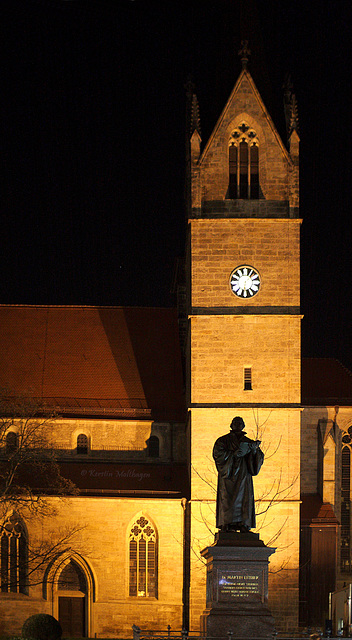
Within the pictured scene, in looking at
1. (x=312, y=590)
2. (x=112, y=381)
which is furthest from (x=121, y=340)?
(x=312, y=590)

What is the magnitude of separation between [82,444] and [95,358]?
377cm

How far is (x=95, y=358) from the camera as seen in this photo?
4591 centimetres

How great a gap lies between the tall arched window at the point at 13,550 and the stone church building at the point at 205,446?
5cm

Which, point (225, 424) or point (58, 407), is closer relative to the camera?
point (225, 424)

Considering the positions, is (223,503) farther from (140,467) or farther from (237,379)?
(140,467)

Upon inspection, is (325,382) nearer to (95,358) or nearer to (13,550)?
(95,358)

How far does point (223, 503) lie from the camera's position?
950 inches

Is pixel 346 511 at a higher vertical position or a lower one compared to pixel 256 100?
lower

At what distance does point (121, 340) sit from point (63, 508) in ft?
27.8

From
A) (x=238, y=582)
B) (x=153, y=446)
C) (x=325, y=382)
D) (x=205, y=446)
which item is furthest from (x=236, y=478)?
(x=325, y=382)

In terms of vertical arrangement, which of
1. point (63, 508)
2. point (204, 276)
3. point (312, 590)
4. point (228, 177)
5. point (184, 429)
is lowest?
point (312, 590)

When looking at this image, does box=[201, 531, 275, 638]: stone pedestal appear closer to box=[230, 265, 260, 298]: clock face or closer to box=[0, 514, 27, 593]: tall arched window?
box=[230, 265, 260, 298]: clock face

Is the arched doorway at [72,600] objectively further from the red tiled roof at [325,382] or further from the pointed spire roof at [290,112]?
the pointed spire roof at [290,112]

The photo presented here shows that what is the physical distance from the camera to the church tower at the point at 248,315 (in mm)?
39469
